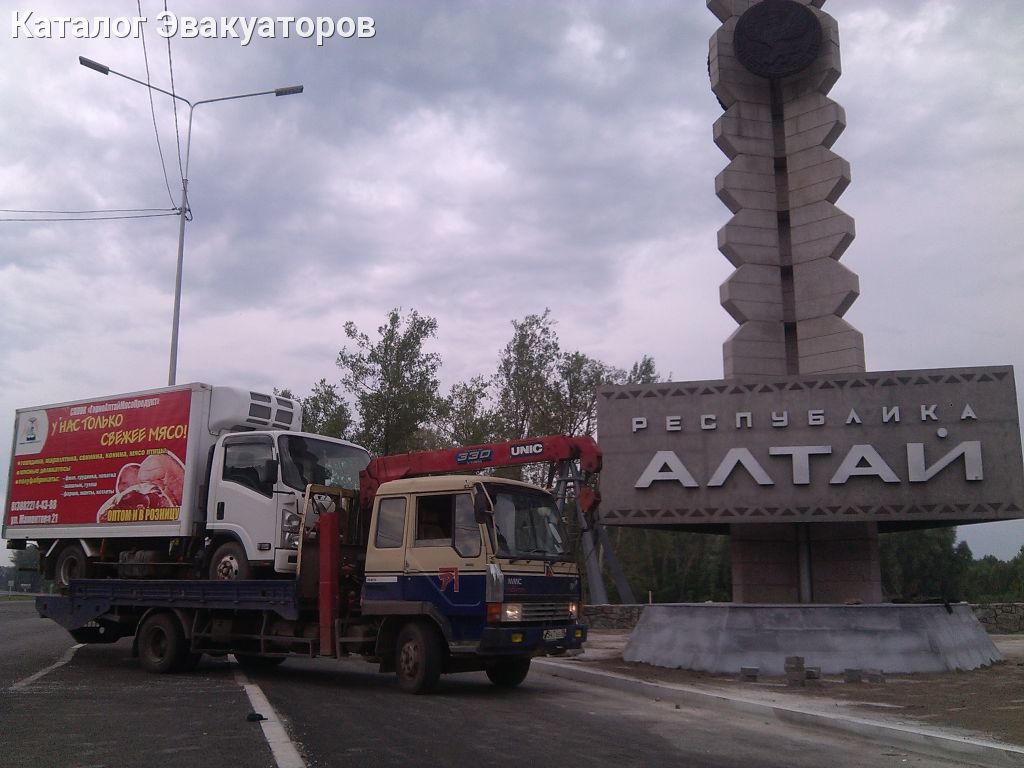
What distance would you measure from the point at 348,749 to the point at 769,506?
513 inches

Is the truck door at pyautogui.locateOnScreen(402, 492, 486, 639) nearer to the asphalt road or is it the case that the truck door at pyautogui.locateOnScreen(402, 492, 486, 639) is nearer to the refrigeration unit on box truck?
the asphalt road

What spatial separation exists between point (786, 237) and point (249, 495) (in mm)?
17527

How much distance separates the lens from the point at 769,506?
1864cm

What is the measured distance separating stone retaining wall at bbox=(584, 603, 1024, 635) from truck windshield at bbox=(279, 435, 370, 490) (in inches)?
586

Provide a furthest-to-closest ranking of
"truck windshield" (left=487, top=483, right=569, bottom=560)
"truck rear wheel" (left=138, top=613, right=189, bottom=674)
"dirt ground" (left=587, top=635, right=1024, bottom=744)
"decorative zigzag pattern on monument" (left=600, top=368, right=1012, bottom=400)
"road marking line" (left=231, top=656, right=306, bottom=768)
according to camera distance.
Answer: "decorative zigzag pattern on monument" (left=600, top=368, right=1012, bottom=400) → "truck rear wheel" (left=138, top=613, right=189, bottom=674) → "truck windshield" (left=487, top=483, right=569, bottom=560) → "dirt ground" (left=587, top=635, right=1024, bottom=744) → "road marking line" (left=231, top=656, right=306, bottom=768)

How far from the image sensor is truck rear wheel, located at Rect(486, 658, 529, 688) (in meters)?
12.7

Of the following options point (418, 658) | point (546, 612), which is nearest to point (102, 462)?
point (418, 658)

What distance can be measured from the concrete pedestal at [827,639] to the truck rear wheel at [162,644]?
841 centimetres

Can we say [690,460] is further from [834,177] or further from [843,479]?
[834,177]

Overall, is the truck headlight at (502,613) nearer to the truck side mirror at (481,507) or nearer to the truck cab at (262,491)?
the truck side mirror at (481,507)

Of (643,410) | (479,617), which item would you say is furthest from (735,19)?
(479,617)

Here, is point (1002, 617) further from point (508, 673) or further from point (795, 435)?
point (508, 673)

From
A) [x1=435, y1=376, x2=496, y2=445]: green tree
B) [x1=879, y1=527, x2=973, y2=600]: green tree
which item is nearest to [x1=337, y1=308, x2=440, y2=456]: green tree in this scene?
[x1=435, y1=376, x2=496, y2=445]: green tree

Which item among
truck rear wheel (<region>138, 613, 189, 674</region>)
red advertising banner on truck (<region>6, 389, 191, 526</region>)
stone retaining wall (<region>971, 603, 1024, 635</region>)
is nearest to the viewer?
truck rear wheel (<region>138, 613, 189, 674</region>)
